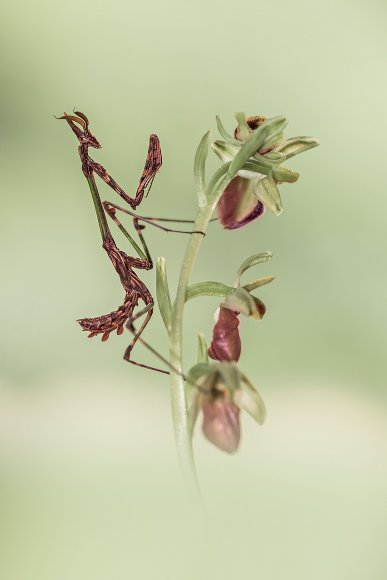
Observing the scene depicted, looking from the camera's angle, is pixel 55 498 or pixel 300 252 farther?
pixel 300 252

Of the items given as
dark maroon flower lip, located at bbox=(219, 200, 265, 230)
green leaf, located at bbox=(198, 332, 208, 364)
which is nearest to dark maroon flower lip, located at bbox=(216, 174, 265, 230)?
dark maroon flower lip, located at bbox=(219, 200, 265, 230)

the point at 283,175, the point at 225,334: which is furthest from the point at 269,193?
the point at 225,334

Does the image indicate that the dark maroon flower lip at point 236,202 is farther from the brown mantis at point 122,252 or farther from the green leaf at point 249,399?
the green leaf at point 249,399

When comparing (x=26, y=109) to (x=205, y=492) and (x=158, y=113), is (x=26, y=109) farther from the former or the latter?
(x=205, y=492)

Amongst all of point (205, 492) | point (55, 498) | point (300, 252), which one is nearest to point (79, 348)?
point (300, 252)

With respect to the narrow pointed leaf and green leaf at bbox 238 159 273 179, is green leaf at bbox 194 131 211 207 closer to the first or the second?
green leaf at bbox 238 159 273 179

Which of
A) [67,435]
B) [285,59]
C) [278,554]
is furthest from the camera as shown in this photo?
[285,59]

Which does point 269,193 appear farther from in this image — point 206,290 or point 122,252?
point 122,252
